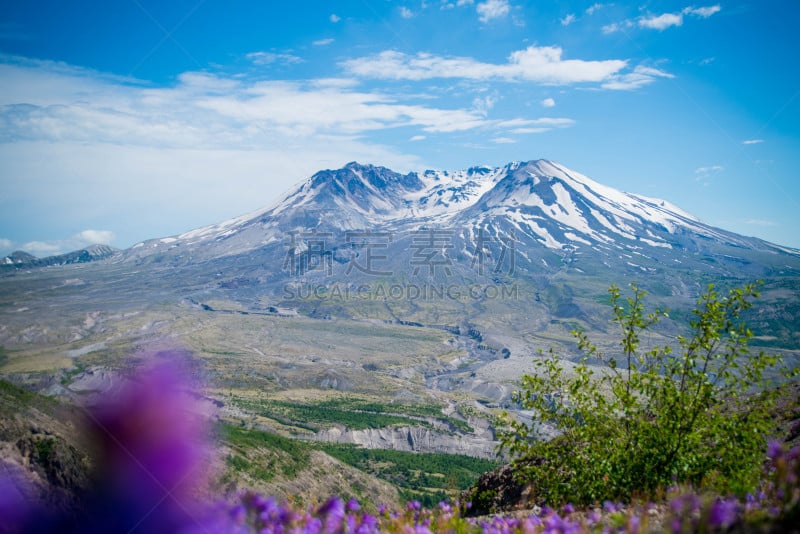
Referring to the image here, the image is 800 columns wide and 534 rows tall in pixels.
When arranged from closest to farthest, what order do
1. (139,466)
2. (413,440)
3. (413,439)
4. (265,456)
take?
1. (139,466)
2. (265,456)
3. (413,440)
4. (413,439)

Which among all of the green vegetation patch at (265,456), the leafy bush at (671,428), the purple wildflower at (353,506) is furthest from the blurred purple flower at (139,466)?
the green vegetation patch at (265,456)

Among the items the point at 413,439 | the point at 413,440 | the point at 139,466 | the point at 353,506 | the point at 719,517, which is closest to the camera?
the point at 719,517

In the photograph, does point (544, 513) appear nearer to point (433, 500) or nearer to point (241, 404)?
point (433, 500)

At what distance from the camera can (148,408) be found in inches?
505

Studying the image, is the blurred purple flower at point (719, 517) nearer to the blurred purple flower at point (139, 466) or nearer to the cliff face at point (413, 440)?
the blurred purple flower at point (139, 466)

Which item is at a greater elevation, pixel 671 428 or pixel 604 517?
pixel 671 428

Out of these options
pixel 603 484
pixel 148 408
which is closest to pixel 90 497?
pixel 148 408

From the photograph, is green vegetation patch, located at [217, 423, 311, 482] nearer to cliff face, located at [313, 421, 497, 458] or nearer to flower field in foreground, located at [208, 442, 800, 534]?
flower field in foreground, located at [208, 442, 800, 534]

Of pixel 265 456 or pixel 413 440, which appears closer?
pixel 265 456

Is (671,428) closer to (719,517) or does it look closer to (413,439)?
(719,517)

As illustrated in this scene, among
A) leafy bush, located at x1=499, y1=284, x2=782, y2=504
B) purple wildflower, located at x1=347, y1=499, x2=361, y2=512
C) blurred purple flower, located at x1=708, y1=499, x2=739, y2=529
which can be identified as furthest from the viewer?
leafy bush, located at x1=499, y1=284, x2=782, y2=504

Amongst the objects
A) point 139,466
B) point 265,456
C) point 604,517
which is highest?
point 604,517

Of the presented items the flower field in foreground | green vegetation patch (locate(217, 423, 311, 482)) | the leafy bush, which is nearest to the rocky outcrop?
green vegetation patch (locate(217, 423, 311, 482))

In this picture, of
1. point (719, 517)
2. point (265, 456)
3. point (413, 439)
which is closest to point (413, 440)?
point (413, 439)
